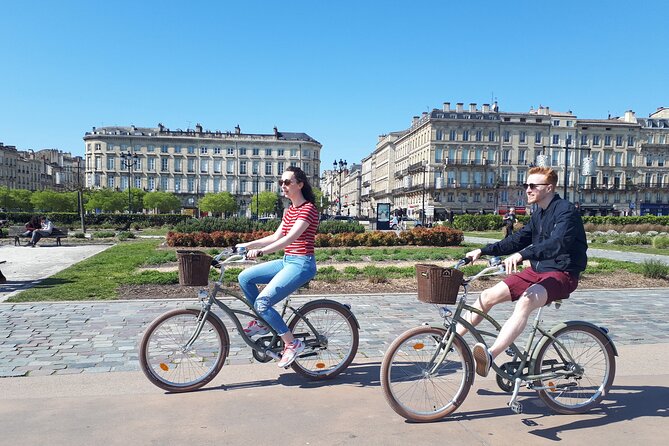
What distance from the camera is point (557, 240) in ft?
12.5

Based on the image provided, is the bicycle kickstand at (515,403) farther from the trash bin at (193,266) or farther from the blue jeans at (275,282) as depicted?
the trash bin at (193,266)

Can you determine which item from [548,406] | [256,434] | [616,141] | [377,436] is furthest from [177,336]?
[616,141]

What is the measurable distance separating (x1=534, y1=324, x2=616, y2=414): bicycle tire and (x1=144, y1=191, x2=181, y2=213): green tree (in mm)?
76548

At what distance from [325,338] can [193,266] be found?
142cm

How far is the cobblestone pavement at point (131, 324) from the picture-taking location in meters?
5.34

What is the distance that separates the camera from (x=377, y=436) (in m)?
3.58

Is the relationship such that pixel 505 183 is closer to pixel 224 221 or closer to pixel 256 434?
pixel 224 221

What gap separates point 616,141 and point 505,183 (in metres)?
21.3

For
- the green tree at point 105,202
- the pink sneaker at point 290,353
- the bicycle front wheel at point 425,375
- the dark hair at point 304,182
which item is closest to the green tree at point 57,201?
the green tree at point 105,202

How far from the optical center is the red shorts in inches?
154

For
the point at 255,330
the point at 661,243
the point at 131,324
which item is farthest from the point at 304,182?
the point at 661,243

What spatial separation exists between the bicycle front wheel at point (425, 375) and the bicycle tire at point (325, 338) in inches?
42.3

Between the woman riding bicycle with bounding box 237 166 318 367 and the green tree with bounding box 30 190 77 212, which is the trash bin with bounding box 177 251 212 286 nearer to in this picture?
the woman riding bicycle with bounding box 237 166 318 367

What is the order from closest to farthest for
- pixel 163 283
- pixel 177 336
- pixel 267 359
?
pixel 177 336 < pixel 267 359 < pixel 163 283
